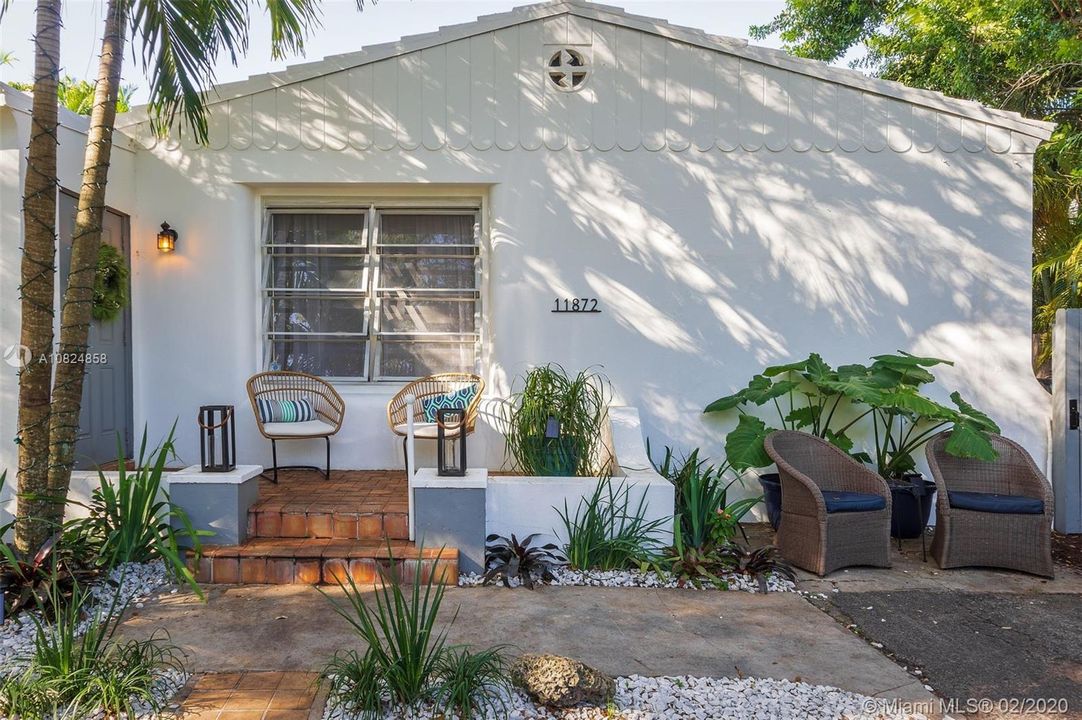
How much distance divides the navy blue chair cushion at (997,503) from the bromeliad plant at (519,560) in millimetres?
2513

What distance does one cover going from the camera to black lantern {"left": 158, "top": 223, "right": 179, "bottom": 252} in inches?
214

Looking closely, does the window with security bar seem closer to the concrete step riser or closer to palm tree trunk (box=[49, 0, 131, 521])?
the concrete step riser

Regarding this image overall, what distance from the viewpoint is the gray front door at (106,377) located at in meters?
4.91

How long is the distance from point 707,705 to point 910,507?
122 inches

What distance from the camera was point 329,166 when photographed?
18.0ft

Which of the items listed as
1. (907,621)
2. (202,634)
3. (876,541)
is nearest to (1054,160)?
(876,541)

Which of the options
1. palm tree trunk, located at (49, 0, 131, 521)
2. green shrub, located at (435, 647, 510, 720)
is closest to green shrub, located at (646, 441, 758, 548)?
green shrub, located at (435, 647, 510, 720)

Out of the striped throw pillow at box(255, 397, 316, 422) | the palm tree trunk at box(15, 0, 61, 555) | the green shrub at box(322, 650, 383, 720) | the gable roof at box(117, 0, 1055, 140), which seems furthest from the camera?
the gable roof at box(117, 0, 1055, 140)

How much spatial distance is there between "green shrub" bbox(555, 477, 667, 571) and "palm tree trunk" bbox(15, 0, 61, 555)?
284 cm

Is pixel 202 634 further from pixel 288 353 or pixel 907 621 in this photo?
pixel 907 621

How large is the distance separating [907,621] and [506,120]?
434 centimetres

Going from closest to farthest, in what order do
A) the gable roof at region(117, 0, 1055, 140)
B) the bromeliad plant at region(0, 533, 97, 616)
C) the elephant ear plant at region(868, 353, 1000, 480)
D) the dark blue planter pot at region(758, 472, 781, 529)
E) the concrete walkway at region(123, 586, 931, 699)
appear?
1. the concrete walkway at region(123, 586, 931, 699)
2. the bromeliad plant at region(0, 533, 97, 616)
3. the elephant ear plant at region(868, 353, 1000, 480)
4. the dark blue planter pot at region(758, 472, 781, 529)
5. the gable roof at region(117, 0, 1055, 140)

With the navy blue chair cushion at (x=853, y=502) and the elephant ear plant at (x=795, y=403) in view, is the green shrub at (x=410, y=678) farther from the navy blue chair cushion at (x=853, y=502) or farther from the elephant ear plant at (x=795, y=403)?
the elephant ear plant at (x=795, y=403)

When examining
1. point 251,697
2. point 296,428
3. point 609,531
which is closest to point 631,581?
point 609,531
